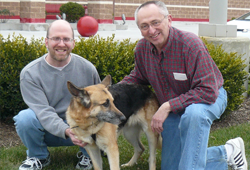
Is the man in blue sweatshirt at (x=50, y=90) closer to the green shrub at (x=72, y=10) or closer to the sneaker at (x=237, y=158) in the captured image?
the sneaker at (x=237, y=158)

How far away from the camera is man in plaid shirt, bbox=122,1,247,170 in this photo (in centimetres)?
342

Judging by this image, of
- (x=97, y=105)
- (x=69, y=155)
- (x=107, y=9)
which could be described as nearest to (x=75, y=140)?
(x=97, y=105)

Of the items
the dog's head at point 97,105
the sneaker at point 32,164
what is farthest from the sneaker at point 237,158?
the sneaker at point 32,164

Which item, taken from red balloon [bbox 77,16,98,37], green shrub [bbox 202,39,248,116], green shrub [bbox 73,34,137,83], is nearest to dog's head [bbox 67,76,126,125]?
green shrub [bbox 73,34,137,83]

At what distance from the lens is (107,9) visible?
20.5 meters

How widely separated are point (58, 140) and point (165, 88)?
57.9 inches

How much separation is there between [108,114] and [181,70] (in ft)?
3.05

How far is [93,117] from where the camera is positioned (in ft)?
11.5

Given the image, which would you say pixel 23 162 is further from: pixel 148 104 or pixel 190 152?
pixel 190 152

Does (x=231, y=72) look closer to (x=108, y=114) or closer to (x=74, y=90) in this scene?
(x=108, y=114)

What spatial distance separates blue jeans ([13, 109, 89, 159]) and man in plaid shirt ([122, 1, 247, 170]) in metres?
1.30

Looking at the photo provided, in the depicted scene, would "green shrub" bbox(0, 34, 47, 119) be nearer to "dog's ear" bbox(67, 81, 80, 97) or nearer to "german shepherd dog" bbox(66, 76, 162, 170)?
"german shepherd dog" bbox(66, 76, 162, 170)

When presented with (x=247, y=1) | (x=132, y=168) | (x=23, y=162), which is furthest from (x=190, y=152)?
(x=247, y=1)

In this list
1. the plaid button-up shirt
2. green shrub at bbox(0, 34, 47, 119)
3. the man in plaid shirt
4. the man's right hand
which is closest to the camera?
the man in plaid shirt
